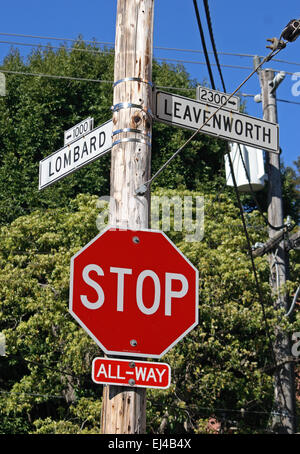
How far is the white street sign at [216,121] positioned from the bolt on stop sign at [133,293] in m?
1.44

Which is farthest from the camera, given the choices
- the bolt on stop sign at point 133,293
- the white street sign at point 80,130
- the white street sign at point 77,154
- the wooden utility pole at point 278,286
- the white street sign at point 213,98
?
the wooden utility pole at point 278,286

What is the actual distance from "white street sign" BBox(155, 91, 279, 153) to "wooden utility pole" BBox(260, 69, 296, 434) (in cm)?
1001

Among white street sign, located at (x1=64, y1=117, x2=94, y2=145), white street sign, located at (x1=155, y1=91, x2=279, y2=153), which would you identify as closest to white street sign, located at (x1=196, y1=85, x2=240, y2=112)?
white street sign, located at (x1=155, y1=91, x2=279, y2=153)

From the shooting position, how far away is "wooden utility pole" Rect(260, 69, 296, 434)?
15.3 metres

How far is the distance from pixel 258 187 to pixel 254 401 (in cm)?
585

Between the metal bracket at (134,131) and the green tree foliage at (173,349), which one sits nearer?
the metal bracket at (134,131)

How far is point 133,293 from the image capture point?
172 inches

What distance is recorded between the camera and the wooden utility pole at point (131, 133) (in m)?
4.30

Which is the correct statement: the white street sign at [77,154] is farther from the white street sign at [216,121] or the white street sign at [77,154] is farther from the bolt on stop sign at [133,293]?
the bolt on stop sign at [133,293]

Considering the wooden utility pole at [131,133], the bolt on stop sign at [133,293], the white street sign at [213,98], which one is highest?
the white street sign at [213,98]

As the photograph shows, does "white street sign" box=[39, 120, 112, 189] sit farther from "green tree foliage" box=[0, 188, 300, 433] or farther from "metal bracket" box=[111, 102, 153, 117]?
"green tree foliage" box=[0, 188, 300, 433]

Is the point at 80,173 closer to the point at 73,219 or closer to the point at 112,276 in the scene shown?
the point at 73,219

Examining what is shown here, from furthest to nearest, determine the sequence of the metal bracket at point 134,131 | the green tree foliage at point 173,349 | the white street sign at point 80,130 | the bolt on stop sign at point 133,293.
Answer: the green tree foliage at point 173,349 → the white street sign at point 80,130 → the metal bracket at point 134,131 → the bolt on stop sign at point 133,293

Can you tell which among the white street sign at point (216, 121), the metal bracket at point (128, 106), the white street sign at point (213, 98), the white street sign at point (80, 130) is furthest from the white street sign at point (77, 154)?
the white street sign at point (213, 98)
